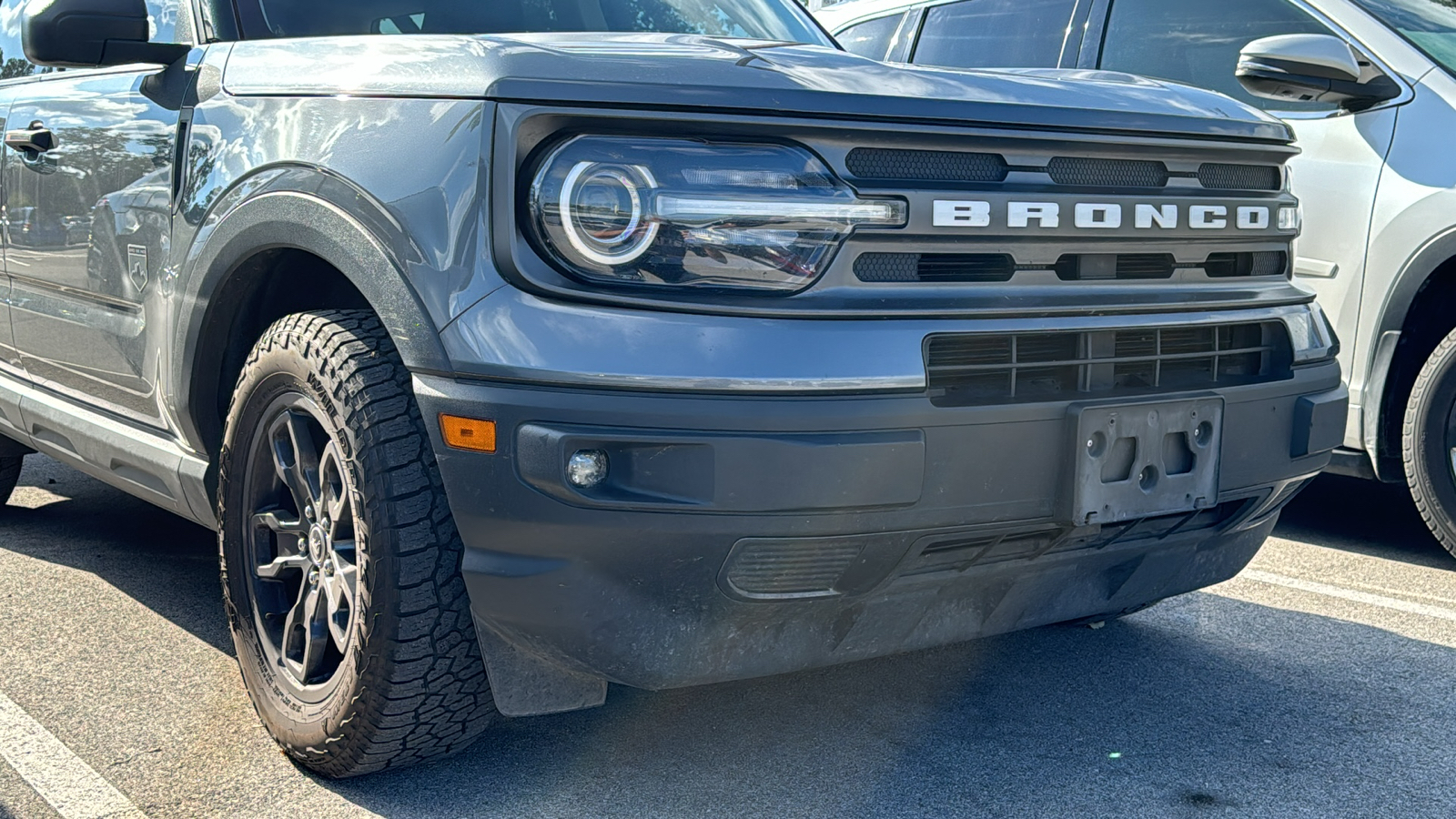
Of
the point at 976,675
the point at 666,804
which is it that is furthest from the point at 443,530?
the point at 976,675

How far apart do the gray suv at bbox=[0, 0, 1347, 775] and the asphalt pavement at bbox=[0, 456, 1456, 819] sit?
0.66 feet

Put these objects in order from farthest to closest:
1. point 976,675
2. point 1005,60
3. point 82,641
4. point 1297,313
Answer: point 1005,60
point 82,641
point 976,675
point 1297,313

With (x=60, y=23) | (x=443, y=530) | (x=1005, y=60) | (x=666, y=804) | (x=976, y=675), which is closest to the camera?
(x=443, y=530)

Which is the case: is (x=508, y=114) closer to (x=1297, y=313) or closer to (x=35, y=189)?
(x=1297, y=313)

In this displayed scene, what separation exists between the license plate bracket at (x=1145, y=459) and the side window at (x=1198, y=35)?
2.28 m

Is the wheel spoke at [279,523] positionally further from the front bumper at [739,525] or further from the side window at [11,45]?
the side window at [11,45]

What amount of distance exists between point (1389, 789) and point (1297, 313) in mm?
883

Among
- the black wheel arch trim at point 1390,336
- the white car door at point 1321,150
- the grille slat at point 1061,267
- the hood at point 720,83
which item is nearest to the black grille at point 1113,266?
the grille slat at point 1061,267

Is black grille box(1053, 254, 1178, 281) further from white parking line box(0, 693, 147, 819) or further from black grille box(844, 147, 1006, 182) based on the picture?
white parking line box(0, 693, 147, 819)

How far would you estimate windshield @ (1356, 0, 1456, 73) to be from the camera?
4.11 m

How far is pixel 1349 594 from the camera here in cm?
378

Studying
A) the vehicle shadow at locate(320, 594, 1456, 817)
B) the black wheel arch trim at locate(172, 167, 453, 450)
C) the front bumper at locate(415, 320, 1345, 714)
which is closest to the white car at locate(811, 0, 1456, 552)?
the vehicle shadow at locate(320, 594, 1456, 817)

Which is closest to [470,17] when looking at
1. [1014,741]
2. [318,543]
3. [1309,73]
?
[318,543]

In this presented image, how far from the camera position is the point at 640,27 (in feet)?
10.8
